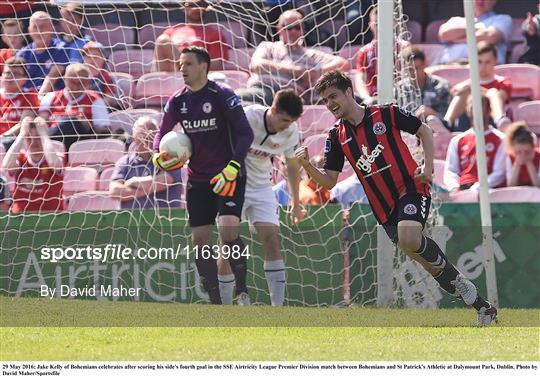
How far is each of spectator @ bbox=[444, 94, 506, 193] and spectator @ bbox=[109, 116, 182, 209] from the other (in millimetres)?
2792

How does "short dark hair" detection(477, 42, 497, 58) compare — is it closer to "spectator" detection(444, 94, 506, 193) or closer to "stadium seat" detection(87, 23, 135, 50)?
"spectator" detection(444, 94, 506, 193)

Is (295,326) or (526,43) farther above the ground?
(526,43)

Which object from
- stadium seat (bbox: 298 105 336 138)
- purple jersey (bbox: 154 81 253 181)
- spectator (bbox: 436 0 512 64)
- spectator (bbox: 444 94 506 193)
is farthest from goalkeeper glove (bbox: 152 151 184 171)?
spectator (bbox: 436 0 512 64)

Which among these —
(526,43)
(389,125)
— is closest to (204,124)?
(389,125)

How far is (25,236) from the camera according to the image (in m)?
11.8

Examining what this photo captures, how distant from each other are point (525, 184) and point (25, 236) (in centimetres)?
503

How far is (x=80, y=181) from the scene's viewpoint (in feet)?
41.6

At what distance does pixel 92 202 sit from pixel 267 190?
2358mm

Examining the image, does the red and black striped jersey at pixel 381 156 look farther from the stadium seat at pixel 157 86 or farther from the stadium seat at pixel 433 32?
the stadium seat at pixel 433 32

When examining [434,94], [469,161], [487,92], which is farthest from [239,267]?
[487,92]

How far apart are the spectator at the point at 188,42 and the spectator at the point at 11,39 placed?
151cm

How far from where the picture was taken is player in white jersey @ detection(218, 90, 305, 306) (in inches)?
424

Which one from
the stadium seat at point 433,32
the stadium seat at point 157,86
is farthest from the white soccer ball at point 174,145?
the stadium seat at point 433,32

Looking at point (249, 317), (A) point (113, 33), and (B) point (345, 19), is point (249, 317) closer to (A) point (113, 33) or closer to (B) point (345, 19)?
(B) point (345, 19)
